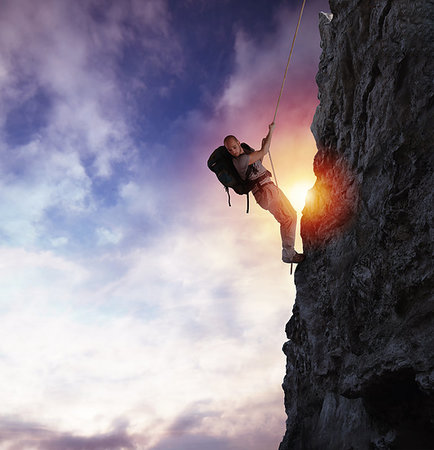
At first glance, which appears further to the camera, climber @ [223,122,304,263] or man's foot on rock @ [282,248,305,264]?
man's foot on rock @ [282,248,305,264]

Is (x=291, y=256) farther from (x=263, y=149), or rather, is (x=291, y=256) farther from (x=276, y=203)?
(x=263, y=149)

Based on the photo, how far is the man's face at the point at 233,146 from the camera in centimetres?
1176

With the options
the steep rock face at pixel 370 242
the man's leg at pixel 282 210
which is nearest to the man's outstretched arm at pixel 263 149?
the man's leg at pixel 282 210

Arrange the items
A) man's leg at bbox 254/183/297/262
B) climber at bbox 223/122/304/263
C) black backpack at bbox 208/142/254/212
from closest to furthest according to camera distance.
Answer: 1. black backpack at bbox 208/142/254/212
2. climber at bbox 223/122/304/263
3. man's leg at bbox 254/183/297/262

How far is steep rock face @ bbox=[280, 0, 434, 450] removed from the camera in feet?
25.2

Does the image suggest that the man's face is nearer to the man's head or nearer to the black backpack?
the man's head

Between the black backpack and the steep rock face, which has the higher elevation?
the black backpack

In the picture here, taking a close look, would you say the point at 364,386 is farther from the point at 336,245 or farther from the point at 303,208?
the point at 303,208

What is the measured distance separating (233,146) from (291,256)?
3.94 m

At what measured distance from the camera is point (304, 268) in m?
13.0

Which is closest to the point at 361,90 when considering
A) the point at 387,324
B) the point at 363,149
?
the point at 363,149

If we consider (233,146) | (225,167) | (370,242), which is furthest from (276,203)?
(370,242)

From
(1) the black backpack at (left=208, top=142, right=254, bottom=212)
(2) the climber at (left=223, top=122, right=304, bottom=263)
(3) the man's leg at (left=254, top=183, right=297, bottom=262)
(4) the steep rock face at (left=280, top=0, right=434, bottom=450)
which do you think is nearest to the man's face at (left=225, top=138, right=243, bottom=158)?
(1) the black backpack at (left=208, top=142, right=254, bottom=212)

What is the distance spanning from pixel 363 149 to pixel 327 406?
699cm
